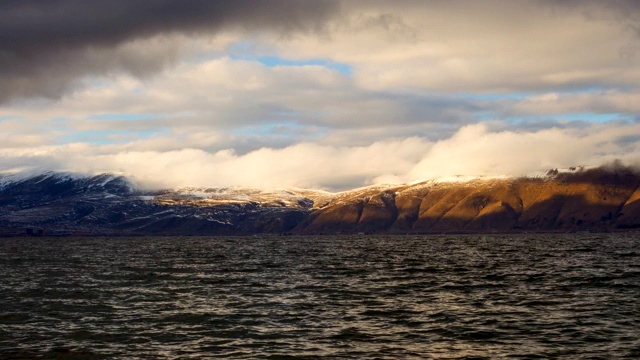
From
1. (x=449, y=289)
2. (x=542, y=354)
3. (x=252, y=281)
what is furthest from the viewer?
(x=252, y=281)

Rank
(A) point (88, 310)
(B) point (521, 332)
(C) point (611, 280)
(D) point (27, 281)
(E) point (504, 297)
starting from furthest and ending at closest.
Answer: (D) point (27, 281) → (C) point (611, 280) → (E) point (504, 297) → (A) point (88, 310) → (B) point (521, 332)

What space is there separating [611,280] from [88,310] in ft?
182

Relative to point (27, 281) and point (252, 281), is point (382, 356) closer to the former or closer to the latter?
point (252, 281)

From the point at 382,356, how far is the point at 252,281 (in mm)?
49122

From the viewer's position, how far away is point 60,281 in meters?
94.2

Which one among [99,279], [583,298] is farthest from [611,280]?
[99,279]

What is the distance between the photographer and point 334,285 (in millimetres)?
82125

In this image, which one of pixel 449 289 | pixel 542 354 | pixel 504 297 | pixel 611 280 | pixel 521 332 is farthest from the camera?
pixel 611 280

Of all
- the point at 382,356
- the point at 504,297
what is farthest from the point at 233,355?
the point at 504,297

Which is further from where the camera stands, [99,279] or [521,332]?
[99,279]

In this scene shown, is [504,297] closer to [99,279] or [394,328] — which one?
[394,328]

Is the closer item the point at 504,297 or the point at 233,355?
the point at 233,355

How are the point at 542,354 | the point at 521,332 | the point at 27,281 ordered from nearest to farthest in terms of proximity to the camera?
the point at 542,354, the point at 521,332, the point at 27,281

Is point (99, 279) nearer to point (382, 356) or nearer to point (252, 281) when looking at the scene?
point (252, 281)
